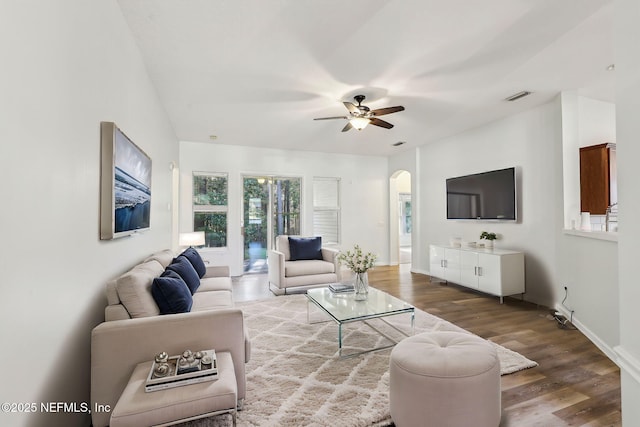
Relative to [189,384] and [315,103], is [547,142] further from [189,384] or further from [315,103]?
[189,384]

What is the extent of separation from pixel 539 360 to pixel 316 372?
1.87 metres

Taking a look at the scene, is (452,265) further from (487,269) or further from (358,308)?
(358,308)

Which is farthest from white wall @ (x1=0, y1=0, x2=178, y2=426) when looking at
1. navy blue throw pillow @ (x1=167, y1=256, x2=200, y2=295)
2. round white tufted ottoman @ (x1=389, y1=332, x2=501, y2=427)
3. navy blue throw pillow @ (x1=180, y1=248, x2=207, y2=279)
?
round white tufted ottoman @ (x1=389, y1=332, x2=501, y2=427)

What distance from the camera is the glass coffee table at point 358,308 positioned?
2.63 m

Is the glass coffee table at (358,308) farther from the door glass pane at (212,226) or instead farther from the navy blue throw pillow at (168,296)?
the door glass pane at (212,226)

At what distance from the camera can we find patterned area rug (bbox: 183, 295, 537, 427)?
1.84 metres

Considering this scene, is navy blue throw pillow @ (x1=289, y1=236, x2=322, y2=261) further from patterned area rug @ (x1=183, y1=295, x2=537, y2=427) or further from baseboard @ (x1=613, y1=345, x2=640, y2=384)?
baseboard @ (x1=613, y1=345, x2=640, y2=384)

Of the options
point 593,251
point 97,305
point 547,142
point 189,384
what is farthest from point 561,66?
point 97,305

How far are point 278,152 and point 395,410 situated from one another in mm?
5482

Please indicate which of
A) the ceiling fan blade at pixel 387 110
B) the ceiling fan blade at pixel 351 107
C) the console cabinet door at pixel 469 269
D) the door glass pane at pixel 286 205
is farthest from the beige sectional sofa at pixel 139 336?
the door glass pane at pixel 286 205

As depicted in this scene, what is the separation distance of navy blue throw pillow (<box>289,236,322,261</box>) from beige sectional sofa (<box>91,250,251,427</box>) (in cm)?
304

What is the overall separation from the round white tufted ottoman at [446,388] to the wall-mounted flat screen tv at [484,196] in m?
3.35

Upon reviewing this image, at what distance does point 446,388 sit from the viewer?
5.19 feet

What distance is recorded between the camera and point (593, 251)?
9.87 ft
